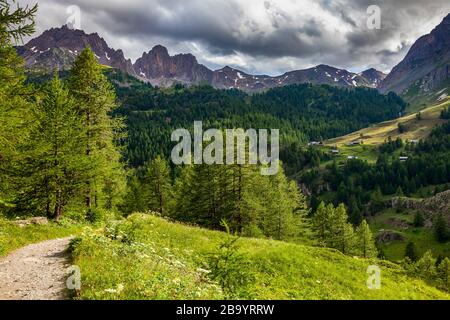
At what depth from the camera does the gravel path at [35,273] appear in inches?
520

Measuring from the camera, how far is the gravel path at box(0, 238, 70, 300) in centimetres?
1321

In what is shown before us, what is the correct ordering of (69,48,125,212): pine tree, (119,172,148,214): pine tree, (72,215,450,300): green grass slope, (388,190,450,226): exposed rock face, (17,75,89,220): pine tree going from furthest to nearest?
(388,190,450,226): exposed rock face, (119,172,148,214): pine tree, (69,48,125,212): pine tree, (17,75,89,220): pine tree, (72,215,450,300): green grass slope

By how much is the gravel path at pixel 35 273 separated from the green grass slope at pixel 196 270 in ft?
3.05

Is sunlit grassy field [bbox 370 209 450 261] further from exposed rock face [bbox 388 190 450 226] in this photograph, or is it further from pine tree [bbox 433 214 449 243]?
exposed rock face [bbox 388 190 450 226]

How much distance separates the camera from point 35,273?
15.8m

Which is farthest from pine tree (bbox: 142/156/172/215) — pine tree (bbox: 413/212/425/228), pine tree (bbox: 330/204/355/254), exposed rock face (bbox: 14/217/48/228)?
pine tree (bbox: 413/212/425/228)

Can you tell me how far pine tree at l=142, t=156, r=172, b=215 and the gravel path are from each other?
53124 millimetres

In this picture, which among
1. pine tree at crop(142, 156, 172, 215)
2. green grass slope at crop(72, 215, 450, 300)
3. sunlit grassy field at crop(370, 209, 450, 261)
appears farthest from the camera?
sunlit grassy field at crop(370, 209, 450, 261)

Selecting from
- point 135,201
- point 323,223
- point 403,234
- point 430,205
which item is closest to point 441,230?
point 403,234

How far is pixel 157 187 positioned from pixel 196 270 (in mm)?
58158

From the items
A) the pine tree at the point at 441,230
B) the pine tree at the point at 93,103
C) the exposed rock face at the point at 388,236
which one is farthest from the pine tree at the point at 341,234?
the pine tree at the point at 441,230

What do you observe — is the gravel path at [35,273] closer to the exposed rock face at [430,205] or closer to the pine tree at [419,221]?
the pine tree at [419,221]
